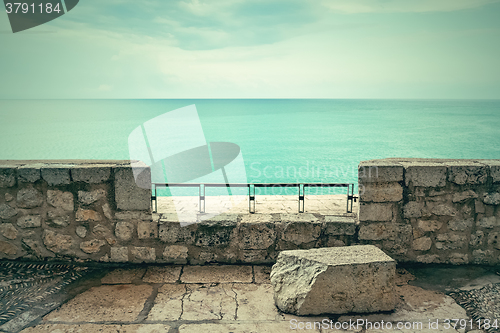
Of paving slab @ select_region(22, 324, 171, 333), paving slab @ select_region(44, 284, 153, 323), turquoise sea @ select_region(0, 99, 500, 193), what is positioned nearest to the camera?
paving slab @ select_region(22, 324, 171, 333)

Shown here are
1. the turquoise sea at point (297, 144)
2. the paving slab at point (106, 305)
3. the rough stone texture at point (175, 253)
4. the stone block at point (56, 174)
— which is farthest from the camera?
the turquoise sea at point (297, 144)

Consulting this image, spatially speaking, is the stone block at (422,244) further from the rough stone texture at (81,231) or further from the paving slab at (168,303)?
the rough stone texture at (81,231)

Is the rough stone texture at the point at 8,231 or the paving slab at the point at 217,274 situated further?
the rough stone texture at the point at 8,231

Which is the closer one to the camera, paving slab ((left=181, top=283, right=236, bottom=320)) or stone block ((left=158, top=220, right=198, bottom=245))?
paving slab ((left=181, top=283, right=236, bottom=320))

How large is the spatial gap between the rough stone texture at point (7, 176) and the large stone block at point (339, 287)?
3.32 metres

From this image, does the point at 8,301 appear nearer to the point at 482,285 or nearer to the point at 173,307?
the point at 173,307

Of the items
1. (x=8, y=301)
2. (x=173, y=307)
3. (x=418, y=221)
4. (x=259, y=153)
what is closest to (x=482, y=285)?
(x=418, y=221)

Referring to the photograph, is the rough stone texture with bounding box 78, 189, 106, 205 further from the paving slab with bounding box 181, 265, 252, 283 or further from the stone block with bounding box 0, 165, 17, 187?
the paving slab with bounding box 181, 265, 252, 283

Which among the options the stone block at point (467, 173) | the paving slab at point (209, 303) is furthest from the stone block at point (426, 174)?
the paving slab at point (209, 303)

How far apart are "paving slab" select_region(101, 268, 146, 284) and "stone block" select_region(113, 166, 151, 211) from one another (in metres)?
0.75

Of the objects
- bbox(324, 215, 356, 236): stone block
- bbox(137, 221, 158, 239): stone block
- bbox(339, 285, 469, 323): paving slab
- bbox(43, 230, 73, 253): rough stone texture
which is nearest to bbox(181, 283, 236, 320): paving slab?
bbox(137, 221, 158, 239): stone block

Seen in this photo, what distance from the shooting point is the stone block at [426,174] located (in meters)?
3.97

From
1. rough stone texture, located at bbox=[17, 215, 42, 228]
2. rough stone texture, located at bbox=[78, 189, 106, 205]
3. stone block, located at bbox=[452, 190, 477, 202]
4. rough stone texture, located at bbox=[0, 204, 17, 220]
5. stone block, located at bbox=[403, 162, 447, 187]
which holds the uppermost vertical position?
stone block, located at bbox=[403, 162, 447, 187]

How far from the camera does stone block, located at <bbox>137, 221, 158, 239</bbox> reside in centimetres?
409
